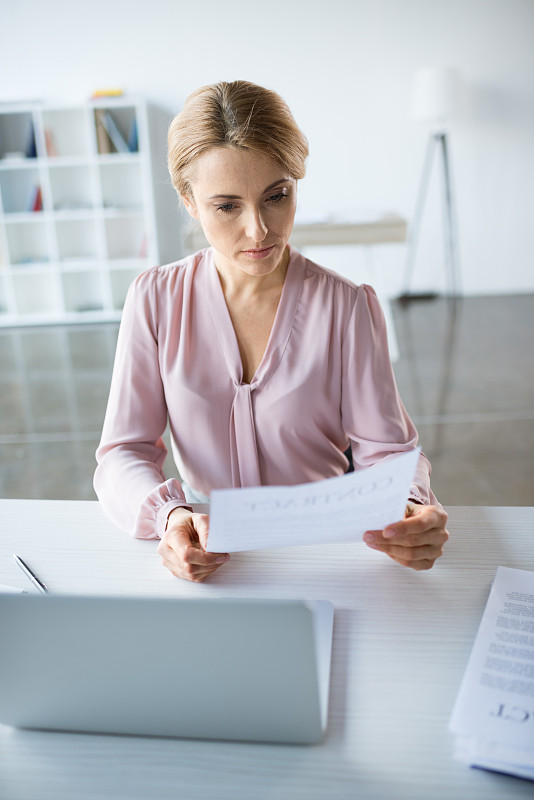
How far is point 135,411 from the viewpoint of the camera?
3.95 ft

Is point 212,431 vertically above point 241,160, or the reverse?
point 241,160

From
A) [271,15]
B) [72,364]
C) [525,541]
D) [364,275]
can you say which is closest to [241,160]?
[525,541]

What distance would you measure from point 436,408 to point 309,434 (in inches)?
92.3

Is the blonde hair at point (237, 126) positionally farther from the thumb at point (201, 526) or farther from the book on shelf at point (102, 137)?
the book on shelf at point (102, 137)

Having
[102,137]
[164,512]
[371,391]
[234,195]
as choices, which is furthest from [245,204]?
[102,137]

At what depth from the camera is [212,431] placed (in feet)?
4.05

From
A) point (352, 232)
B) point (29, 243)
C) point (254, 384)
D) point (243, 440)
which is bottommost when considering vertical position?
point (29, 243)

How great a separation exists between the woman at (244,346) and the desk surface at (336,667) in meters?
0.14

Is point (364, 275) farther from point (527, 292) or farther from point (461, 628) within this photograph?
point (461, 628)

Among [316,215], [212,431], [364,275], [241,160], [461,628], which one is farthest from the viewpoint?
[364,275]

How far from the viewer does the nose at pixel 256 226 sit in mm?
1095

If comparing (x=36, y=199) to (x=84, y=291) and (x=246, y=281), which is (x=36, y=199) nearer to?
(x=84, y=291)

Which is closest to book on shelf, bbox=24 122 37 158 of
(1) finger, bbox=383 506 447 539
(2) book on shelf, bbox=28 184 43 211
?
(2) book on shelf, bbox=28 184 43 211

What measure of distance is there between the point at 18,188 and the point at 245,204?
16.6ft
